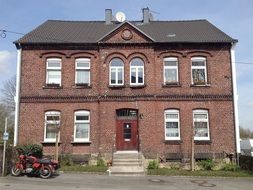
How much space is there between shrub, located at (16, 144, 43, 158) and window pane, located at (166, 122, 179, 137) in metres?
8.51

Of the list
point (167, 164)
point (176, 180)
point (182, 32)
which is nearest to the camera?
point (176, 180)

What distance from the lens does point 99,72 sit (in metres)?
25.3

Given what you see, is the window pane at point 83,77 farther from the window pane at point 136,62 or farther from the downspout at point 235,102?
the downspout at point 235,102

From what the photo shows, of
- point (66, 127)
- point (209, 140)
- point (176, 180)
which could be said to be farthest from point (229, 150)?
point (66, 127)

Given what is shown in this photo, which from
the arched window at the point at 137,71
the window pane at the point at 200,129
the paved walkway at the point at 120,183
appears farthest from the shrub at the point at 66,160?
the window pane at the point at 200,129

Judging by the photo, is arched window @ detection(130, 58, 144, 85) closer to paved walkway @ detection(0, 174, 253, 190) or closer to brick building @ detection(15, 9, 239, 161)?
brick building @ detection(15, 9, 239, 161)

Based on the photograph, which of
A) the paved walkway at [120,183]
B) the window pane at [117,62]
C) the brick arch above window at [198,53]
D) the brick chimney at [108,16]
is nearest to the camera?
the paved walkway at [120,183]

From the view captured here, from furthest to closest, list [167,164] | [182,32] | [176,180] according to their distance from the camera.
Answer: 1. [182,32]
2. [167,164]
3. [176,180]

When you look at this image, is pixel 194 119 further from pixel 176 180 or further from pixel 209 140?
pixel 176 180

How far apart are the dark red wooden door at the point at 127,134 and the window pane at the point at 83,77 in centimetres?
367

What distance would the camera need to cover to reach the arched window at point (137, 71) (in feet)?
82.8

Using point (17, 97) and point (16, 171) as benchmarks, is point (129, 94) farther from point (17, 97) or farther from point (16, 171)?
point (16, 171)

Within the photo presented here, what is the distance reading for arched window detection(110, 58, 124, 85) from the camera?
25.3 metres

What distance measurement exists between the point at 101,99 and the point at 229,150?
365 inches
